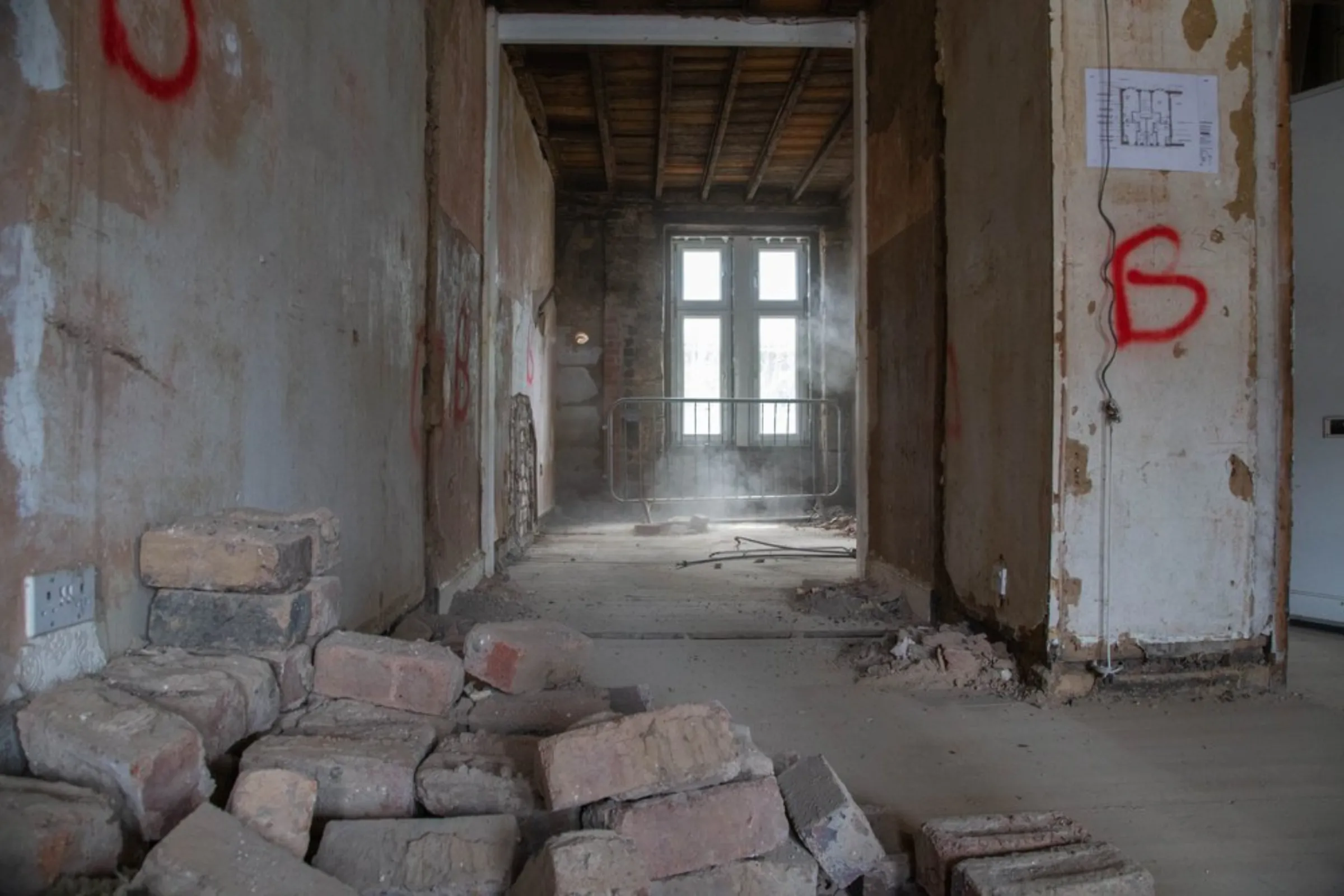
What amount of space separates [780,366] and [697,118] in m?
3.73

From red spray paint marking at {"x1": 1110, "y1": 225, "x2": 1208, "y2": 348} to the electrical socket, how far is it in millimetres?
2954

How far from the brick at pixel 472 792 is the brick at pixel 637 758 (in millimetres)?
104

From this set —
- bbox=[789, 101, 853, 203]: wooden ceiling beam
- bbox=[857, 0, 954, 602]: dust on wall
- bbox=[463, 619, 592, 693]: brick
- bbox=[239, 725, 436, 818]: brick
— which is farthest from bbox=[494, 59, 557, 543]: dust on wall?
bbox=[239, 725, 436, 818]: brick

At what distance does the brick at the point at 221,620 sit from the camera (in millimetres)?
1650

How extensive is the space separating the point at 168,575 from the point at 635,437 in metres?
7.95

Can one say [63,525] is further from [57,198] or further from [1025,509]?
[1025,509]

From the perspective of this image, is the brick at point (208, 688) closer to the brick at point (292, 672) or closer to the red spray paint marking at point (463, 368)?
the brick at point (292, 672)

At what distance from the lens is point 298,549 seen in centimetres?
177

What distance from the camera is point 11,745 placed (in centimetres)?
128

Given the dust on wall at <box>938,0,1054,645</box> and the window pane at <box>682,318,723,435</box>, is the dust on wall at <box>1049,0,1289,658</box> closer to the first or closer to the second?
the dust on wall at <box>938,0,1054,645</box>

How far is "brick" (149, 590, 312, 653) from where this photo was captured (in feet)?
5.41

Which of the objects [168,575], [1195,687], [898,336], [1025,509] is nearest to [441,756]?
[168,575]

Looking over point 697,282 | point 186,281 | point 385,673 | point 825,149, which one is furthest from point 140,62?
point 697,282

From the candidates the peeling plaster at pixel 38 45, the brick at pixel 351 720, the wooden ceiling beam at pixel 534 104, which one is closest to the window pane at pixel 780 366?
the wooden ceiling beam at pixel 534 104
